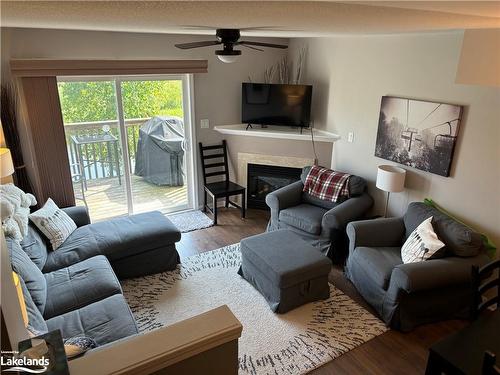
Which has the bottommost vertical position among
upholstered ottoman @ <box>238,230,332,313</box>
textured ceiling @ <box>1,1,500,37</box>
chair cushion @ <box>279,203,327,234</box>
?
upholstered ottoman @ <box>238,230,332,313</box>

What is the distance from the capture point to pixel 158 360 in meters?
1.29

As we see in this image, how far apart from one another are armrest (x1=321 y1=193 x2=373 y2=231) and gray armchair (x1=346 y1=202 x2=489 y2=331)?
1.10ft

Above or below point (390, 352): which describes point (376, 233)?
above

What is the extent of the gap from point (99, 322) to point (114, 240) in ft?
3.81

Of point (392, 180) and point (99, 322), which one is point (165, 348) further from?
point (392, 180)

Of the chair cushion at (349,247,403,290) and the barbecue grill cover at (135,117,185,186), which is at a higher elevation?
the barbecue grill cover at (135,117,185,186)

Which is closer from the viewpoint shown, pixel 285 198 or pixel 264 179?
pixel 285 198

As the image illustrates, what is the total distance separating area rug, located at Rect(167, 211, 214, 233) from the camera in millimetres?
4766

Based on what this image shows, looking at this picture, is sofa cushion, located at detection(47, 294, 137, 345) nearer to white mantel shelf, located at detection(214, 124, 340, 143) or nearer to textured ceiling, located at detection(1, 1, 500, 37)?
textured ceiling, located at detection(1, 1, 500, 37)

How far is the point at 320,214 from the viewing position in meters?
4.08

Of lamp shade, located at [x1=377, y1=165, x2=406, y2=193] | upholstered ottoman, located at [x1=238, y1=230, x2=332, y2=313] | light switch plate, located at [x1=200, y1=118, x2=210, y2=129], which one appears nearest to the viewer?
upholstered ottoman, located at [x1=238, y1=230, x2=332, y2=313]

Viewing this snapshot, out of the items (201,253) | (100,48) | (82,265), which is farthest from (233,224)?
(100,48)

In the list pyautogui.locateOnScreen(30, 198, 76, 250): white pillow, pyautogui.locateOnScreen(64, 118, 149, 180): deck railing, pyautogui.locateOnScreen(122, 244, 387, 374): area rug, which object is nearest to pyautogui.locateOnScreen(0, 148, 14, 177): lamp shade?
pyautogui.locateOnScreen(30, 198, 76, 250): white pillow

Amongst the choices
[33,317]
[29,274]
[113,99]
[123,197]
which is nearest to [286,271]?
[33,317]
